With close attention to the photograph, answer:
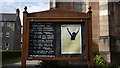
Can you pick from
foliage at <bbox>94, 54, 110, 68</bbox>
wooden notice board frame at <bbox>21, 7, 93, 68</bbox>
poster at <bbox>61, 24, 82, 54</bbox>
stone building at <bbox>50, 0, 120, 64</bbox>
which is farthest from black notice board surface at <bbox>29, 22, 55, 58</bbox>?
stone building at <bbox>50, 0, 120, 64</bbox>

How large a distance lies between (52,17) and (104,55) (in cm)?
611

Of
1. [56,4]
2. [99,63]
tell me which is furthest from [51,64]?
[56,4]

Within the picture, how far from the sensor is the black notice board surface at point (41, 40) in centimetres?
736

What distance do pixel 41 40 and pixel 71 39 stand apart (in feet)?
3.15

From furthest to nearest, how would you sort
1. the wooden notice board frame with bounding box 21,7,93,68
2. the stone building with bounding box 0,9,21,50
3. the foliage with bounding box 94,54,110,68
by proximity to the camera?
1. the stone building with bounding box 0,9,21,50
2. the foliage with bounding box 94,54,110,68
3. the wooden notice board frame with bounding box 21,7,93,68

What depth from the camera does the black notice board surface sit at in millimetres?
7355

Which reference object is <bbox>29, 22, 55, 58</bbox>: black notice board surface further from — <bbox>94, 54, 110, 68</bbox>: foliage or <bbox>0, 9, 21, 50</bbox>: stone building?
<bbox>0, 9, 21, 50</bbox>: stone building

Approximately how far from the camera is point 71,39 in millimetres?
7461

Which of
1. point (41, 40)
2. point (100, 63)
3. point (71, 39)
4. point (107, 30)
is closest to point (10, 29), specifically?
point (107, 30)

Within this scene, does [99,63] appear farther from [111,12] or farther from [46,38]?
[46,38]

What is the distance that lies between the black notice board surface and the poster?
32 cm

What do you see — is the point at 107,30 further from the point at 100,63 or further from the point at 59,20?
the point at 59,20

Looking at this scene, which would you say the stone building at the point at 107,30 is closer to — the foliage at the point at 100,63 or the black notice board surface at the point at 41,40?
the foliage at the point at 100,63

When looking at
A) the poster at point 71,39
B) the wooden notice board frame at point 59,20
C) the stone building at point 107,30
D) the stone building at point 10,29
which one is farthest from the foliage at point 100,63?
the stone building at point 10,29
